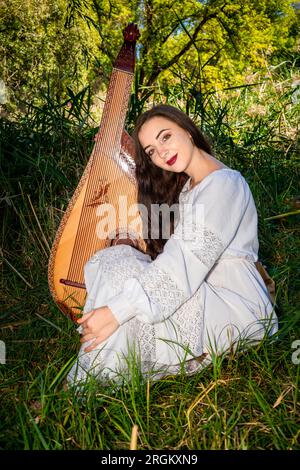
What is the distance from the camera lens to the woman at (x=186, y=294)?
1730 mm

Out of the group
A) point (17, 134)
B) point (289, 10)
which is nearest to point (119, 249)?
point (17, 134)

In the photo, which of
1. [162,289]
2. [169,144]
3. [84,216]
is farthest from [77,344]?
[169,144]

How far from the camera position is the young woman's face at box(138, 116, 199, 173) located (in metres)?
2.08

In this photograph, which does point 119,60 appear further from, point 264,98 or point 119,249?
point 264,98

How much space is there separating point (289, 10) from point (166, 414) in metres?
15.0

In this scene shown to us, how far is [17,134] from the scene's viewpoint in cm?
346

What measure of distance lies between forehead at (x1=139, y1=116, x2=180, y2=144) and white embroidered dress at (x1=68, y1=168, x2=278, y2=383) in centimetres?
31

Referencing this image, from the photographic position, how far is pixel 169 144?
2.10m

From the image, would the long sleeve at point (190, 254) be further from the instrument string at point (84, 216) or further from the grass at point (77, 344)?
the instrument string at point (84, 216)

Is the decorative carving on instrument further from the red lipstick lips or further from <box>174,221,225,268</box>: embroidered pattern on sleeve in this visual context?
<box>174,221,225,268</box>: embroidered pattern on sleeve

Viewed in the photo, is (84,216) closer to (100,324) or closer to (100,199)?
(100,199)

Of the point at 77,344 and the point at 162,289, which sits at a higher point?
the point at 162,289

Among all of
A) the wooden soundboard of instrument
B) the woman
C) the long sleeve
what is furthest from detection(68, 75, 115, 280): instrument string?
the long sleeve

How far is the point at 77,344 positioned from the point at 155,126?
986 mm
